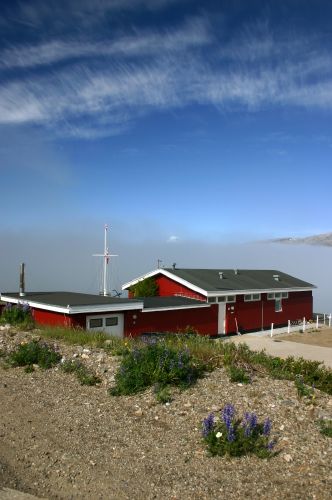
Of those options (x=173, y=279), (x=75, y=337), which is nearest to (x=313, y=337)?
(x=173, y=279)

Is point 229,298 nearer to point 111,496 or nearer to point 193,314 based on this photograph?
point 193,314

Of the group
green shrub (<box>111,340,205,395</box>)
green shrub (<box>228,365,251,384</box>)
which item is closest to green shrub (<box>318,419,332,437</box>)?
green shrub (<box>228,365,251,384</box>)

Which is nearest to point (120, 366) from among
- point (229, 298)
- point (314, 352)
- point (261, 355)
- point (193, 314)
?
point (261, 355)

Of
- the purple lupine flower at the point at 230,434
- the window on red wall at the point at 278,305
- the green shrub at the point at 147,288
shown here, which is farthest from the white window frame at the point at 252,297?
the purple lupine flower at the point at 230,434

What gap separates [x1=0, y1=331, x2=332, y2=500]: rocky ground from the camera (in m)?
4.65

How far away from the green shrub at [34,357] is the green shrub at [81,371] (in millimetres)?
359

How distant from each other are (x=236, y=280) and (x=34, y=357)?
23411mm

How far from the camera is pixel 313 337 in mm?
28594

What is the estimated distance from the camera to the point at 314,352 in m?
21.9

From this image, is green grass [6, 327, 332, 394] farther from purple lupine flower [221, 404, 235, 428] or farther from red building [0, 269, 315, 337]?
red building [0, 269, 315, 337]

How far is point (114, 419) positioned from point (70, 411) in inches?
30.5

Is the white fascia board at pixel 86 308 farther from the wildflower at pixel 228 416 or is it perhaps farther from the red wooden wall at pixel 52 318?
the wildflower at pixel 228 416

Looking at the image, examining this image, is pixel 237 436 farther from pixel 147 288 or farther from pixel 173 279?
pixel 147 288

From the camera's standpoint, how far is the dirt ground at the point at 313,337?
26.4 meters
